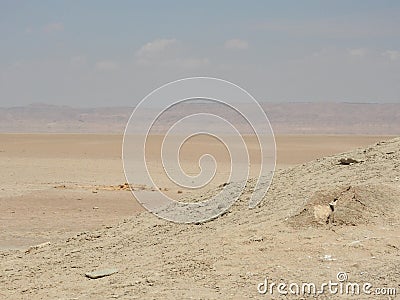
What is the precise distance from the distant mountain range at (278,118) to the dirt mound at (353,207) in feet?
299

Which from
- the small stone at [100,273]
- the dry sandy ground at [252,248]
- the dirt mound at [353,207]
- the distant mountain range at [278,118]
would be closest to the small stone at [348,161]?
the dry sandy ground at [252,248]

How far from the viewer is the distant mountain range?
10344 cm

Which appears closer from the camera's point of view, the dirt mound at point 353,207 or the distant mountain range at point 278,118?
the dirt mound at point 353,207

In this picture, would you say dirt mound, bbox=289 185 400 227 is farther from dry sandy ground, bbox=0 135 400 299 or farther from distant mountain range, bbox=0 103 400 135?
distant mountain range, bbox=0 103 400 135

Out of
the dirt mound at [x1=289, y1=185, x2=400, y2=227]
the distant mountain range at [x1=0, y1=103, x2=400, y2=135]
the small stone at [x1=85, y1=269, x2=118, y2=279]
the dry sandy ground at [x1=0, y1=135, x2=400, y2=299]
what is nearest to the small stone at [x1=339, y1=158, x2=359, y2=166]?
the dry sandy ground at [x1=0, y1=135, x2=400, y2=299]

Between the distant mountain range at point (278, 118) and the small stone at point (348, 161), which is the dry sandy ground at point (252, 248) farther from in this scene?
the distant mountain range at point (278, 118)

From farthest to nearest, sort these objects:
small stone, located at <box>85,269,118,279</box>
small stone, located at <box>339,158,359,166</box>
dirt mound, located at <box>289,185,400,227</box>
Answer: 1. small stone, located at <box>339,158,359,166</box>
2. small stone, located at <box>85,269,118,279</box>
3. dirt mound, located at <box>289,185,400,227</box>

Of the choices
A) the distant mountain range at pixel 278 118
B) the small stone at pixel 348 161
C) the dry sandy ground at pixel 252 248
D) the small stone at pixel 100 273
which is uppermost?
the distant mountain range at pixel 278 118

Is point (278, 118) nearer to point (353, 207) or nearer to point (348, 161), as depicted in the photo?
point (348, 161)

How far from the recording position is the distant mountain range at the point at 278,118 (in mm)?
103438

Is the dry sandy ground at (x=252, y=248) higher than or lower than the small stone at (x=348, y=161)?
lower

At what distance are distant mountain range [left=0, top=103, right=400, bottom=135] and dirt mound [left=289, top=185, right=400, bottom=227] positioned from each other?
90998 millimetres

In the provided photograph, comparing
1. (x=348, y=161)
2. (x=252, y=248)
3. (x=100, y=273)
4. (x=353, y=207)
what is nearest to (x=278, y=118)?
(x=348, y=161)

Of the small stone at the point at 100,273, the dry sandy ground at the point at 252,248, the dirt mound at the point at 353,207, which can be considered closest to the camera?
the dry sandy ground at the point at 252,248
